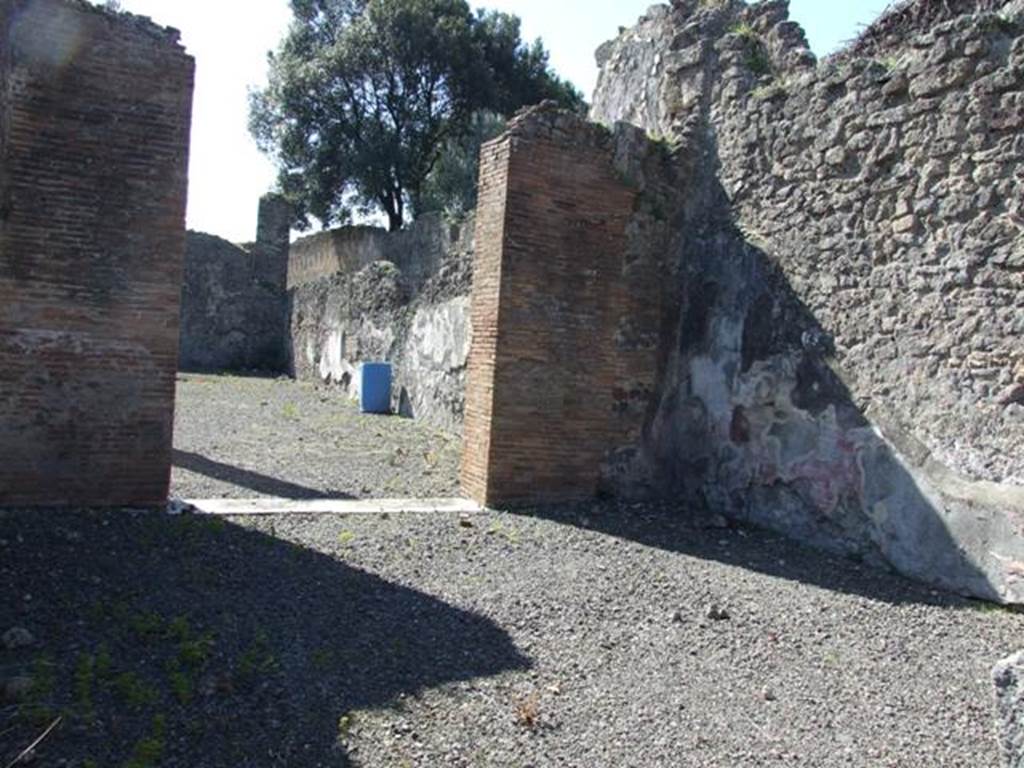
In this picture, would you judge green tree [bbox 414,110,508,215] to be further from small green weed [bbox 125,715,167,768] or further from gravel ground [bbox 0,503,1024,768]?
small green weed [bbox 125,715,167,768]

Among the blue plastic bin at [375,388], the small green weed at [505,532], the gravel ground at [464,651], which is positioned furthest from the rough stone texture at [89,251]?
the blue plastic bin at [375,388]

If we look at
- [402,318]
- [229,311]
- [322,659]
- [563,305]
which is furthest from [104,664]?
[229,311]

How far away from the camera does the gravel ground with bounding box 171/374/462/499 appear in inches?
286

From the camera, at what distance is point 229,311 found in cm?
2134

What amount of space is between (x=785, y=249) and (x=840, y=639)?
3.12 meters

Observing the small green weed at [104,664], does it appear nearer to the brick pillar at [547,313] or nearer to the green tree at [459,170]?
the brick pillar at [547,313]

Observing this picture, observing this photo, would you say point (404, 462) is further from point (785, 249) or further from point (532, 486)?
point (785, 249)

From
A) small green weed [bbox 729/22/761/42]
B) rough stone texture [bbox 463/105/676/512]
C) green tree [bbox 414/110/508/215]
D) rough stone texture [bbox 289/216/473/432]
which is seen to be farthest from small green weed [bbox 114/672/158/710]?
green tree [bbox 414/110/508/215]

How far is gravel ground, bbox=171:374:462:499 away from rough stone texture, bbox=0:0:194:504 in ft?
3.47

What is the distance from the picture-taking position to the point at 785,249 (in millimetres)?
6504

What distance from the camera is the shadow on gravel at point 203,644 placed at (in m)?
2.99

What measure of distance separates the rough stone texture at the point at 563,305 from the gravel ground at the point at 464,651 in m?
1.17

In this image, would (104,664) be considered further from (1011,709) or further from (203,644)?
(1011,709)

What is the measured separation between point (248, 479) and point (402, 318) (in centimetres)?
613
